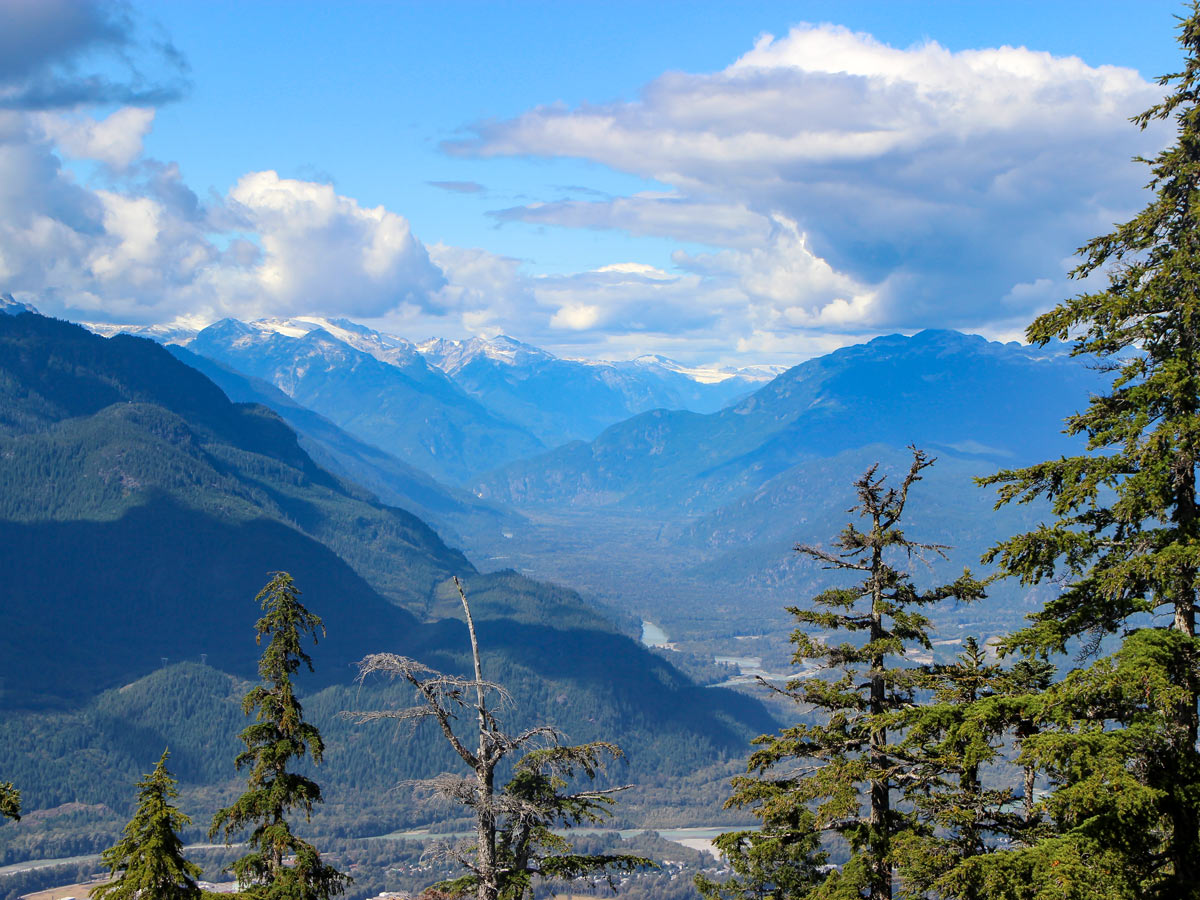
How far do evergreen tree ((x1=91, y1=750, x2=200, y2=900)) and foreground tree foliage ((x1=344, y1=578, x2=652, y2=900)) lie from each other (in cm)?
506

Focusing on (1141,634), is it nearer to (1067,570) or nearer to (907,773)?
(1067,570)

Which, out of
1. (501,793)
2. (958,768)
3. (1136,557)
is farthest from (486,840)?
(1136,557)

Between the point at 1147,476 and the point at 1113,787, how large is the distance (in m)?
5.74

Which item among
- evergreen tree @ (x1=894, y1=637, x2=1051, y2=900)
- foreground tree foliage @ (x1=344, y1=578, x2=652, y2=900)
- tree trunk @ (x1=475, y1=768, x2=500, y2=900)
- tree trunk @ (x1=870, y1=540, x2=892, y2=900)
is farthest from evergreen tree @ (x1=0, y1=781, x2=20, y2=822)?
evergreen tree @ (x1=894, y1=637, x2=1051, y2=900)

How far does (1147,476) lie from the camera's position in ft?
61.4

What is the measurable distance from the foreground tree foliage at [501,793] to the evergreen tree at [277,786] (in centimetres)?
510

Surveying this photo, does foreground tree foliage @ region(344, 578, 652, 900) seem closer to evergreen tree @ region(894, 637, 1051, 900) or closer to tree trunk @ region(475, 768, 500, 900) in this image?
tree trunk @ region(475, 768, 500, 900)

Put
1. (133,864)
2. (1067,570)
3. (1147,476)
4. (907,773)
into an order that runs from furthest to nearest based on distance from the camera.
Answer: (133,864) < (907,773) < (1067,570) < (1147,476)

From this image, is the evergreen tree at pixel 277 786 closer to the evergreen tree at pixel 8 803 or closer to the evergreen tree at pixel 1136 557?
the evergreen tree at pixel 8 803

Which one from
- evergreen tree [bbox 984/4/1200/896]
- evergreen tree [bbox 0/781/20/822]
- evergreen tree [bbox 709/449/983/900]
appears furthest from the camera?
evergreen tree [bbox 709/449/983/900]

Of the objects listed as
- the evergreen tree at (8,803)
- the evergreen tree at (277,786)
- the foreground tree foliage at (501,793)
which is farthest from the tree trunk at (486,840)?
the evergreen tree at (8,803)

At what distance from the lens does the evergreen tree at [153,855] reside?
23.9m

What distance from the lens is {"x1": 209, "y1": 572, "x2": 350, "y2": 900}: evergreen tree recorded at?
29.1 meters

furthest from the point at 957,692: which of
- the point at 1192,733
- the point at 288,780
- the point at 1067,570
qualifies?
the point at 288,780
